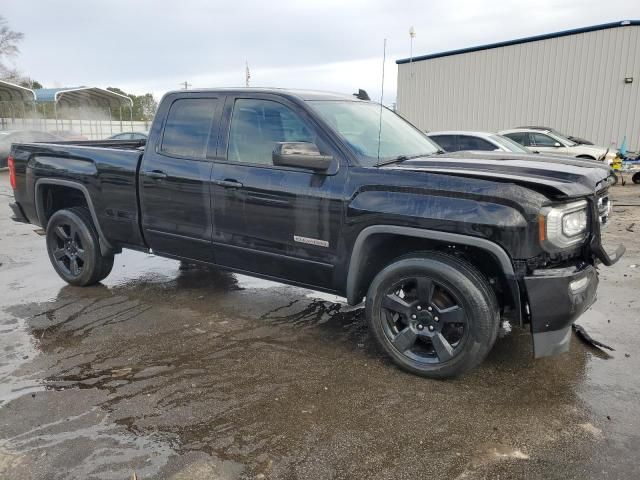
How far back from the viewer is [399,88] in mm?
25734

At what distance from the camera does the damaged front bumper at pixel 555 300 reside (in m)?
3.12

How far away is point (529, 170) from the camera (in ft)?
11.2

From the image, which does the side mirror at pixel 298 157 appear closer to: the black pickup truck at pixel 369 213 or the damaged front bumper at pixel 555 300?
the black pickup truck at pixel 369 213

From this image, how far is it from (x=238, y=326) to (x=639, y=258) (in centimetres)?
511

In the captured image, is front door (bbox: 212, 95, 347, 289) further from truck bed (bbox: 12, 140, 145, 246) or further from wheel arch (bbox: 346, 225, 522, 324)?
truck bed (bbox: 12, 140, 145, 246)

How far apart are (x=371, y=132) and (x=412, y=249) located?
106 centimetres

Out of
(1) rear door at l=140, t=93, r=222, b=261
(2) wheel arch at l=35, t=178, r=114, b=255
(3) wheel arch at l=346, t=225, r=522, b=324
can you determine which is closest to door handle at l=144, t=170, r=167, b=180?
(1) rear door at l=140, t=93, r=222, b=261

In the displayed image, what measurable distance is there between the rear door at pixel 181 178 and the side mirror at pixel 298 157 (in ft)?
3.05

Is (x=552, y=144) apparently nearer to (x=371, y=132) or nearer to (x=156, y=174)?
(x=371, y=132)

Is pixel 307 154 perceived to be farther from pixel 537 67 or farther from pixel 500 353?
pixel 537 67

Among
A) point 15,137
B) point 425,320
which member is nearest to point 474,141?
point 425,320

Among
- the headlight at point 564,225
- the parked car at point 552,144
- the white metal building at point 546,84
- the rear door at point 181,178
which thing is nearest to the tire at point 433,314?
the headlight at point 564,225

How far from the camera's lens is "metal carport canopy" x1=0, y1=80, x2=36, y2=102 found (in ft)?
102

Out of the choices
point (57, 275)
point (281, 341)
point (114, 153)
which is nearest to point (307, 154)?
point (281, 341)
